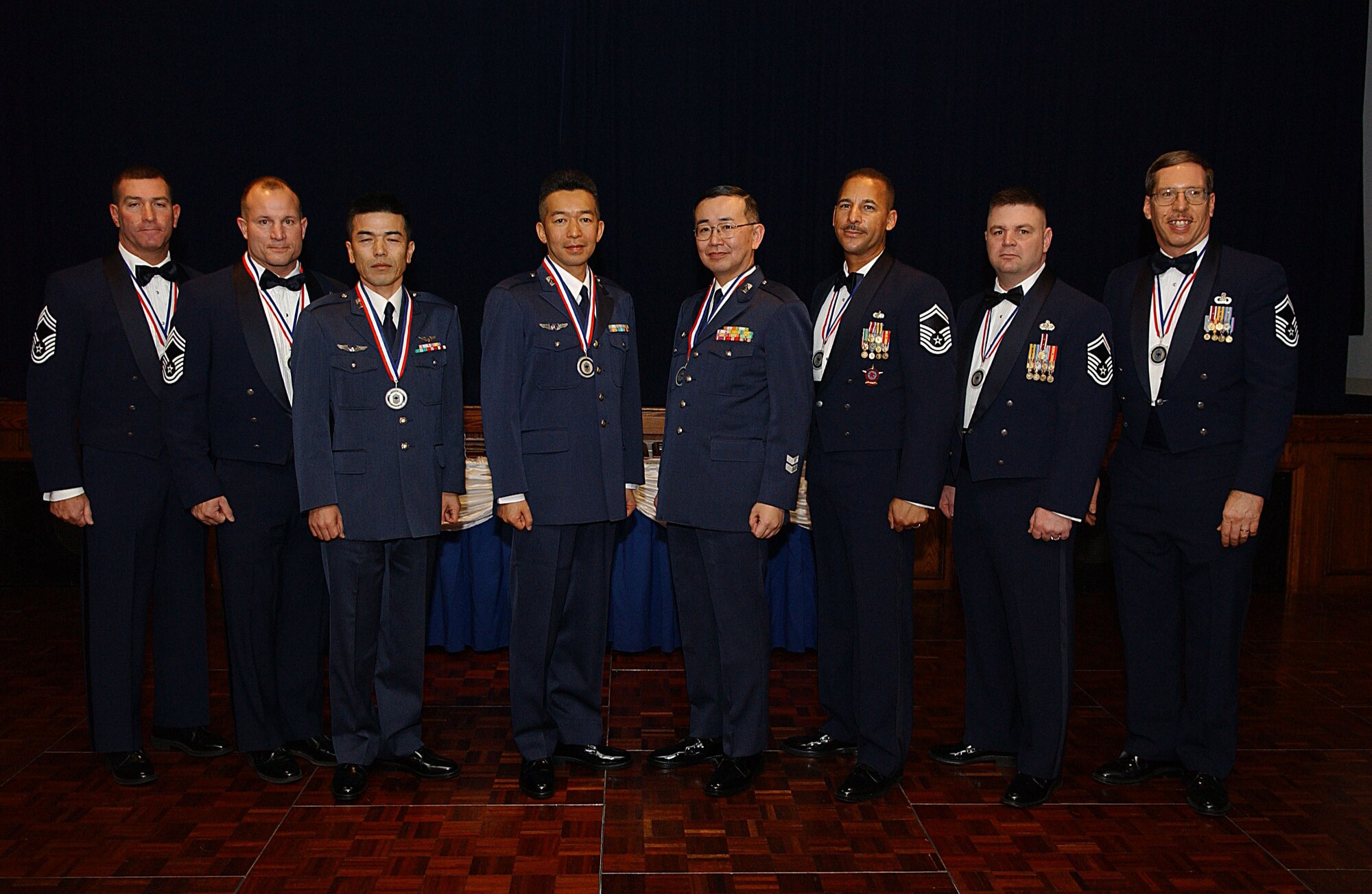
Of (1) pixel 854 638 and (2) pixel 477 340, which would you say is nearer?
(1) pixel 854 638

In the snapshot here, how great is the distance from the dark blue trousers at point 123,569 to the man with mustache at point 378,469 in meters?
0.58

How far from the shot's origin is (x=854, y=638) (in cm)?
339

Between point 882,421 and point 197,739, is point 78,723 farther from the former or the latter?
point 882,421

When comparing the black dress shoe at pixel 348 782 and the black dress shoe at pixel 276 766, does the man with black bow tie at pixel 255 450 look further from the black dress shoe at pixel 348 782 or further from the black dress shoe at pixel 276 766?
the black dress shoe at pixel 348 782

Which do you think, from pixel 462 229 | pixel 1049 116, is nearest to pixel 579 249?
pixel 462 229

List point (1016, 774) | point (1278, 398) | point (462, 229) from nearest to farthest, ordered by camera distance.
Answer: point (1278, 398) → point (1016, 774) → point (462, 229)

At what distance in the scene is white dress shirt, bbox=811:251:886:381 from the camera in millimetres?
3301

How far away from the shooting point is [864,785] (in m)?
3.20

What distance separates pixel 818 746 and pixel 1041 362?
1.54m

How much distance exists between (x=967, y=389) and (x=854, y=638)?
0.92m

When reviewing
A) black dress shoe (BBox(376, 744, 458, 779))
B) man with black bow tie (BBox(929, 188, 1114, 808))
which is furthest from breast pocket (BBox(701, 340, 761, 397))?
black dress shoe (BBox(376, 744, 458, 779))

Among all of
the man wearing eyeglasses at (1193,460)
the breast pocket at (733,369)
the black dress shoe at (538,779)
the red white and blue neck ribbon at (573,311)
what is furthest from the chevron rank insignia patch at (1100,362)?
the black dress shoe at (538,779)

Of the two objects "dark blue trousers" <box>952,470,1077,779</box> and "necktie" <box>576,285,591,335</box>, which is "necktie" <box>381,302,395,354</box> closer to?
"necktie" <box>576,285,591,335</box>

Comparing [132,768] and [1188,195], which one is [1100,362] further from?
[132,768]
